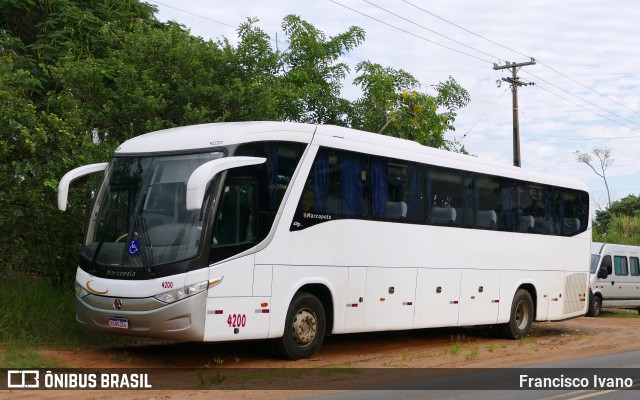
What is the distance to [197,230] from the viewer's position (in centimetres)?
1207

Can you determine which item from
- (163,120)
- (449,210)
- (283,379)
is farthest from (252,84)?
(283,379)

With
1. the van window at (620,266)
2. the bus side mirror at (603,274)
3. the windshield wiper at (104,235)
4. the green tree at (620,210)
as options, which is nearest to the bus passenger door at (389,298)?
the windshield wiper at (104,235)

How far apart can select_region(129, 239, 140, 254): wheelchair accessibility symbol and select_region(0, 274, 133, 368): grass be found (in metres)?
2.21

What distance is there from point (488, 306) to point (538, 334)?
3.58 meters

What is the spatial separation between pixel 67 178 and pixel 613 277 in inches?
827

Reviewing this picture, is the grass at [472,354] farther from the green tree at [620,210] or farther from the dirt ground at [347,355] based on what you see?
the green tree at [620,210]

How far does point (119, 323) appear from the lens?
39.9 feet

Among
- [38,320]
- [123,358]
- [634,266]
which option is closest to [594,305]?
[634,266]

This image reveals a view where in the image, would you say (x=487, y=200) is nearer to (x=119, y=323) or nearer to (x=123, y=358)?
(x=123, y=358)

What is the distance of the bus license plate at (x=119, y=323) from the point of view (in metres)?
12.1

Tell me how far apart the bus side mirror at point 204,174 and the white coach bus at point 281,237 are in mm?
20

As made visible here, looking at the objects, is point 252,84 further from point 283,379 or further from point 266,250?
point 283,379

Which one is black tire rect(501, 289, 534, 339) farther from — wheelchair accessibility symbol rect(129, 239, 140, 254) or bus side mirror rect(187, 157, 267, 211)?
wheelchair accessibility symbol rect(129, 239, 140, 254)

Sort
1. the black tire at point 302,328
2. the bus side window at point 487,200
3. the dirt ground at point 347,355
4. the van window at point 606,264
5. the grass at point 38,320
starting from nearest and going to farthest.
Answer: the dirt ground at point 347,355
the black tire at point 302,328
the grass at point 38,320
the bus side window at point 487,200
the van window at point 606,264
